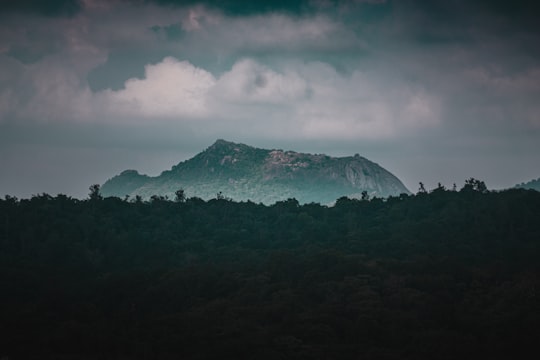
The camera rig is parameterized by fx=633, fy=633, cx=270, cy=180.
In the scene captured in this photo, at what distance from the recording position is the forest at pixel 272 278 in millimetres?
86000

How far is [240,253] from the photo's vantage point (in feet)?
501

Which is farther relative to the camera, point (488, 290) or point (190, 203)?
point (190, 203)

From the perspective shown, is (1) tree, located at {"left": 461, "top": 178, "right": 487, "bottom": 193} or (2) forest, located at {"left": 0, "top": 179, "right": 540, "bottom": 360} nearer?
(2) forest, located at {"left": 0, "top": 179, "right": 540, "bottom": 360}

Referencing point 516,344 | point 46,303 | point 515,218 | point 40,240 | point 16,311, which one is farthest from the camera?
point 515,218

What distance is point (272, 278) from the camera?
407ft

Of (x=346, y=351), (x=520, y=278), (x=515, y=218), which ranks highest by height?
(x=515, y=218)

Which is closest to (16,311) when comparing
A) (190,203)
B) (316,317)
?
(316,317)

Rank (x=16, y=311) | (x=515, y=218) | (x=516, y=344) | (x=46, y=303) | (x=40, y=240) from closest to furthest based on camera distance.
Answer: (x=516, y=344)
(x=16, y=311)
(x=46, y=303)
(x=40, y=240)
(x=515, y=218)

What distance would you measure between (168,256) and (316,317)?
2513 inches

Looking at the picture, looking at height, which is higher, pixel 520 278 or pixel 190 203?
pixel 190 203

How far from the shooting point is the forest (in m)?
86.0

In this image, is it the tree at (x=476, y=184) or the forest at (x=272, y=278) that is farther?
the tree at (x=476, y=184)

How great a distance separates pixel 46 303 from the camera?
103 m

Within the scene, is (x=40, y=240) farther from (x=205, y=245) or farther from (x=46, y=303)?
(x=46, y=303)
